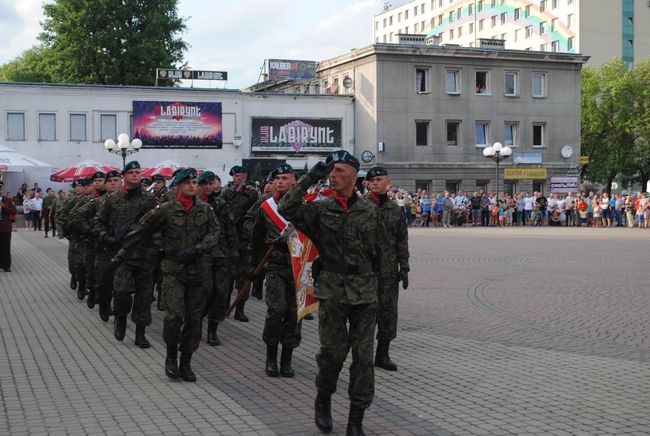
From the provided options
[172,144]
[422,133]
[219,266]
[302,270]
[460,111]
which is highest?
[460,111]

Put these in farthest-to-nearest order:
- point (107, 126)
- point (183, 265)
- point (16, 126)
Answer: point (107, 126) < point (16, 126) < point (183, 265)

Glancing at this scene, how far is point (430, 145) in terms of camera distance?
51625mm

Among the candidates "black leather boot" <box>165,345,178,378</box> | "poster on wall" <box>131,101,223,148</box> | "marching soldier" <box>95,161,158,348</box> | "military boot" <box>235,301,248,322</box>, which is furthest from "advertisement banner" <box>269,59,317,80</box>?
"black leather boot" <box>165,345,178,378</box>

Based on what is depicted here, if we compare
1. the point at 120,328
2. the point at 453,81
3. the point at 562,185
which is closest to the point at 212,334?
the point at 120,328

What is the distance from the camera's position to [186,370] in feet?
26.1

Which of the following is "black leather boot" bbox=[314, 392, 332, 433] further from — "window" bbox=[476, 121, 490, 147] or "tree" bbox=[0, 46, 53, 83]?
"tree" bbox=[0, 46, 53, 83]

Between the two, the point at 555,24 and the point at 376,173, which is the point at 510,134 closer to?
the point at 555,24

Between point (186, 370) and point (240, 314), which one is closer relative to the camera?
point (186, 370)

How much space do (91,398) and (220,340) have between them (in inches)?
119

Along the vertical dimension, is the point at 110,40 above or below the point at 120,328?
above

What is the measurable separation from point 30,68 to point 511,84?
38.6 meters

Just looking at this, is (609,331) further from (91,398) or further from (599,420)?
(91,398)

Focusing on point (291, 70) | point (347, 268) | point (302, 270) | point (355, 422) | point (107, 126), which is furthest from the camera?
point (291, 70)

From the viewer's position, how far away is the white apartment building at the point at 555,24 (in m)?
88.0
